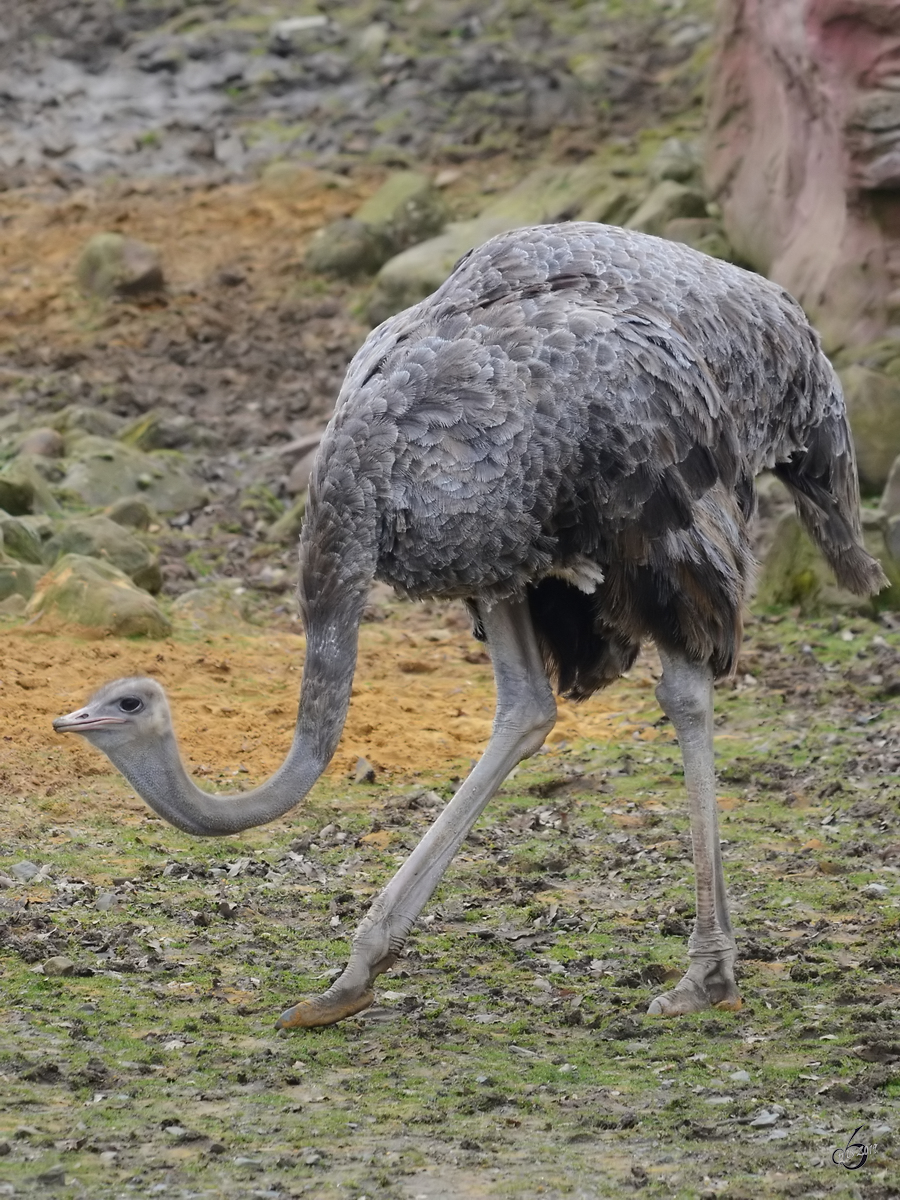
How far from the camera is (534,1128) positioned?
4.88 meters

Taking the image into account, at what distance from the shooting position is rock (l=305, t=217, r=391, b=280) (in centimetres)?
1770

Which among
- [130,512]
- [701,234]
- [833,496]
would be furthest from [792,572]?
[701,234]

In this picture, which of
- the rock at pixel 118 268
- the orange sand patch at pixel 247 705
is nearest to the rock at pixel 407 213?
the rock at pixel 118 268

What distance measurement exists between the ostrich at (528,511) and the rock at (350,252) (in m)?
11.5

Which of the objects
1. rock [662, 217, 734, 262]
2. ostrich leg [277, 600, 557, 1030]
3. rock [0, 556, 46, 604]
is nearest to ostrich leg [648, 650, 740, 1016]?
ostrich leg [277, 600, 557, 1030]

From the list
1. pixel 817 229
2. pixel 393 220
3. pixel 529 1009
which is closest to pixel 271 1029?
pixel 529 1009

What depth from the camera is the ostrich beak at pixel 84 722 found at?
5.38 m

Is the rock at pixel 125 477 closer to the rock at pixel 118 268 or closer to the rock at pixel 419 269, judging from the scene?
the rock at pixel 419 269

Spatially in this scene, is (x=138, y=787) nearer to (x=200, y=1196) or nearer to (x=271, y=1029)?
(x=271, y=1029)

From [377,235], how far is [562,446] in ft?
40.9

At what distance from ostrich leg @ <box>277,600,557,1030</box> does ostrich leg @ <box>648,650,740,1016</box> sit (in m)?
0.44

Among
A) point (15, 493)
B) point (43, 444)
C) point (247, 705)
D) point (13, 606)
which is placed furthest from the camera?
point (43, 444)

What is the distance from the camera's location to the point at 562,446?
5.70 meters

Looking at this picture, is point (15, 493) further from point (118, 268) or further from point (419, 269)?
point (118, 268)
